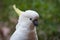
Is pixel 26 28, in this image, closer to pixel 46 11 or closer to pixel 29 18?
pixel 29 18

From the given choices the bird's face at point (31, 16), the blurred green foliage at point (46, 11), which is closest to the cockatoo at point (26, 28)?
the bird's face at point (31, 16)

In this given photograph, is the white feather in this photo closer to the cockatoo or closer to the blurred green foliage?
the cockatoo

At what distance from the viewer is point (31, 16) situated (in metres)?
2.00

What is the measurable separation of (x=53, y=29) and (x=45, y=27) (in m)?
0.14

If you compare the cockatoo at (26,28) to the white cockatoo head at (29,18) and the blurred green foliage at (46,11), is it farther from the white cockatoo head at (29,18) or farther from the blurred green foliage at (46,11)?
the blurred green foliage at (46,11)

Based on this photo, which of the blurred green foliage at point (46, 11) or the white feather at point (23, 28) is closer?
the white feather at point (23, 28)

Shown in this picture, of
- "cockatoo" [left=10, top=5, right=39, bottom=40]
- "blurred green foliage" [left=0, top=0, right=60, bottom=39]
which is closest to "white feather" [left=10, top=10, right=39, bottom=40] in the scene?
"cockatoo" [left=10, top=5, right=39, bottom=40]

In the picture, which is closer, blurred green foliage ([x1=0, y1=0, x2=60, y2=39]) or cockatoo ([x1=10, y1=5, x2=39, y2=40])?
cockatoo ([x1=10, y1=5, x2=39, y2=40])

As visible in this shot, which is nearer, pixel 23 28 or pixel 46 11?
pixel 23 28

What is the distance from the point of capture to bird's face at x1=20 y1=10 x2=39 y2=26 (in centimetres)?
198

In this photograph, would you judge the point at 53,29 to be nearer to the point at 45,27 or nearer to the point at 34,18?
the point at 45,27

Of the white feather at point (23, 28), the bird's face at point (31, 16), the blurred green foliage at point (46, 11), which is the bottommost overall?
the blurred green foliage at point (46, 11)

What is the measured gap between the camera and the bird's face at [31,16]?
1.98 meters

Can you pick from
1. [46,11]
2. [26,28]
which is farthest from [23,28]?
[46,11]
